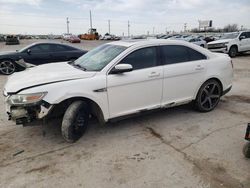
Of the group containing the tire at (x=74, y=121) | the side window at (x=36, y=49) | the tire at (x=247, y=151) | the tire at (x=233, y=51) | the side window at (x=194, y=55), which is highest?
the side window at (x=194, y=55)

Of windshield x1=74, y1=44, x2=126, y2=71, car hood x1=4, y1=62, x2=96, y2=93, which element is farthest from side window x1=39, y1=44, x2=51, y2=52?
car hood x1=4, y1=62, x2=96, y2=93

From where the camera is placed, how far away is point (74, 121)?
3.53m

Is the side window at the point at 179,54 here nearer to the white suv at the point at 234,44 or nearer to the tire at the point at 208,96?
the tire at the point at 208,96

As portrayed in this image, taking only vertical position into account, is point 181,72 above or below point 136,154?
above

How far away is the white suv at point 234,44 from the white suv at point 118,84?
11176mm

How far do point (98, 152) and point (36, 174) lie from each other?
90cm

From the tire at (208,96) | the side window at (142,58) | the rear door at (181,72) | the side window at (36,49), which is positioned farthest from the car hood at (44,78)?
the side window at (36,49)

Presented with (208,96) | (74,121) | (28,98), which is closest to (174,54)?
(208,96)

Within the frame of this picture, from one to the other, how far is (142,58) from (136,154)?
1706 mm

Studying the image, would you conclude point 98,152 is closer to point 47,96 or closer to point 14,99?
point 47,96

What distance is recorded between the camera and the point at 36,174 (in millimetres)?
2881

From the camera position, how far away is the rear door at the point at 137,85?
3.70 metres

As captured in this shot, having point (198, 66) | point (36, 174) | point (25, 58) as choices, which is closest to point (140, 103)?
point (198, 66)

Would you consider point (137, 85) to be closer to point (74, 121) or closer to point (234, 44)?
point (74, 121)
